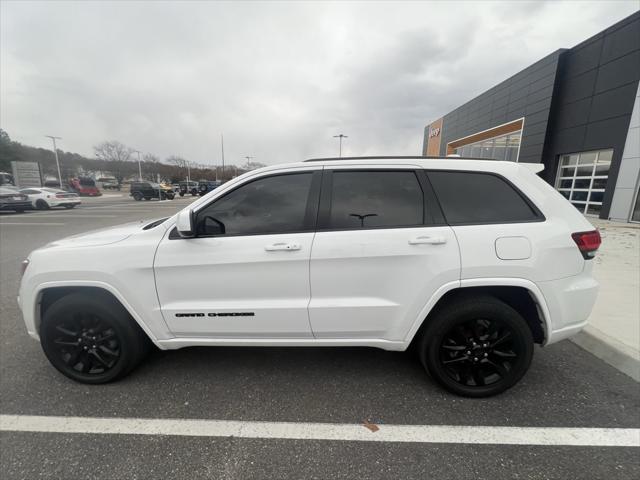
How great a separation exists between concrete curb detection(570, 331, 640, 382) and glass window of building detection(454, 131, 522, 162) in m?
16.3

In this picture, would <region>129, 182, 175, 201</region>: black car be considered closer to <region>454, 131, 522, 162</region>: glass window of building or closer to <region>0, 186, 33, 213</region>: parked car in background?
<region>0, 186, 33, 213</region>: parked car in background

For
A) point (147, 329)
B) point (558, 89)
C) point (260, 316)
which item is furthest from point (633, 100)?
point (147, 329)

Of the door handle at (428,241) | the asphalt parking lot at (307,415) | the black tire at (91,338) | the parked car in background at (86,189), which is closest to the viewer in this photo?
the asphalt parking lot at (307,415)

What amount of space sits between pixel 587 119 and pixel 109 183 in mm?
77823

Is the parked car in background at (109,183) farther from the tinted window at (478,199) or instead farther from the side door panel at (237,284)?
the tinted window at (478,199)

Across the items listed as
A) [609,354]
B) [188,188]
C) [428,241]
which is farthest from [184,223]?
[188,188]

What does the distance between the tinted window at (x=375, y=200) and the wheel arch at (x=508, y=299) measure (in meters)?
0.61

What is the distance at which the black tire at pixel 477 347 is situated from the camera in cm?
227

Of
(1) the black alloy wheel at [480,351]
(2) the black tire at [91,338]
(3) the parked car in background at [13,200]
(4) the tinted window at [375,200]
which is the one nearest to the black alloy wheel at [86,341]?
(2) the black tire at [91,338]

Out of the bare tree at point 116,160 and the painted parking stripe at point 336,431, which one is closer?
the painted parking stripe at point 336,431

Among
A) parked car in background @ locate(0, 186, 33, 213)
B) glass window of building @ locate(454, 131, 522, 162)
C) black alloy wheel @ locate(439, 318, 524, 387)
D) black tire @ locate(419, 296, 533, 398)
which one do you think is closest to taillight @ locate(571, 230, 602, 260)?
black tire @ locate(419, 296, 533, 398)

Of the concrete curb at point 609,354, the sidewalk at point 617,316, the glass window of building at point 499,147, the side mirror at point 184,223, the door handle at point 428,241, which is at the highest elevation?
the glass window of building at point 499,147

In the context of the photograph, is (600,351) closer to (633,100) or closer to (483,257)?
(483,257)

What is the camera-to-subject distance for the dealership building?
11258 mm
